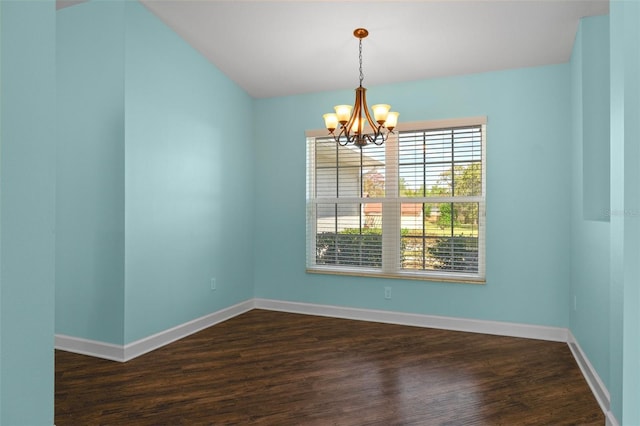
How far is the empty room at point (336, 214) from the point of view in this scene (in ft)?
8.69

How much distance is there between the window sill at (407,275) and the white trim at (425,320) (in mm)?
385

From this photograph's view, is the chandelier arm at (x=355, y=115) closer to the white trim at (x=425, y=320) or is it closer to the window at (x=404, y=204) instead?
the window at (x=404, y=204)

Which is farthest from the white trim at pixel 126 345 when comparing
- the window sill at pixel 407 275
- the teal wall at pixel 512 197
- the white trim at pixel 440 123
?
the white trim at pixel 440 123

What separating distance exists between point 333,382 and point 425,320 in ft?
5.48

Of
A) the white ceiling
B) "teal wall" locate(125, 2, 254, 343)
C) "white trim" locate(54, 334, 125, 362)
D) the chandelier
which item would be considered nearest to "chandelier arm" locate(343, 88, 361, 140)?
the chandelier

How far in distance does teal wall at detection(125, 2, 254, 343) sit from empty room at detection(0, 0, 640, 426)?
23 millimetres

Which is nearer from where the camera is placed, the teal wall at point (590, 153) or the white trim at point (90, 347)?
the teal wall at point (590, 153)

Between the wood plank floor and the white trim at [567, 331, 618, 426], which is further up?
the white trim at [567, 331, 618, 426]

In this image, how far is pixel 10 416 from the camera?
2.80 ft

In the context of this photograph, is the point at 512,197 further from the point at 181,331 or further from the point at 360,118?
the point at 181,331

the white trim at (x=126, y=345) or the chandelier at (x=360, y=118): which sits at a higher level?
the chandelier at (x=360, y=118)

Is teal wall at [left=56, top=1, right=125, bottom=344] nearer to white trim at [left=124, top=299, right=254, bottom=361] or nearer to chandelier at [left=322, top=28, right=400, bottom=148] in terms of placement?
white trim at [left=124, top=299, right=254, bottom=361]

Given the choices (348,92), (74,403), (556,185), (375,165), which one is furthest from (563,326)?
(74,403)

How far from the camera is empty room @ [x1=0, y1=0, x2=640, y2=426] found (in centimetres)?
265
